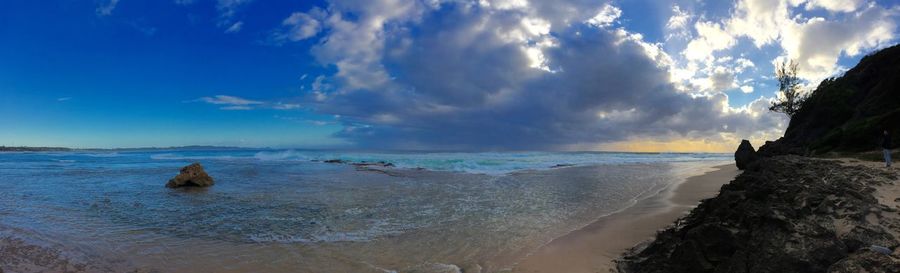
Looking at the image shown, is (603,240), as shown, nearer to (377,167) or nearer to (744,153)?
(744,153)

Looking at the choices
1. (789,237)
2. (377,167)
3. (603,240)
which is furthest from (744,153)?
(789,237)

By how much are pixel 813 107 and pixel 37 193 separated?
42.3m

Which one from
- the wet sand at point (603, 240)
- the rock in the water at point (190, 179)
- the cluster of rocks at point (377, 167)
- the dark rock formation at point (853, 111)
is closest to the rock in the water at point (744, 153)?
the dark rock formation at point (853, 111)

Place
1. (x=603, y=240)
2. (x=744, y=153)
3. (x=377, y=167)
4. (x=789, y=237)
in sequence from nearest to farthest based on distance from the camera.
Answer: (x=789, y=237), (x=603, y=240), (x=744, y=153), (x=377, y=167)

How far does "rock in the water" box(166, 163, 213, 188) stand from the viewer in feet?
61.1

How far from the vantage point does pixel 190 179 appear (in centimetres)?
1883

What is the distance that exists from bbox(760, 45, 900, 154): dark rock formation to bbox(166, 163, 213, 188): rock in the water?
28.8m

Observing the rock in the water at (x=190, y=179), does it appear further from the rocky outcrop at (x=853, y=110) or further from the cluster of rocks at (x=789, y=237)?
the rocky outcrop at (x=853, y=110)

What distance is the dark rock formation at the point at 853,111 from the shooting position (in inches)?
738

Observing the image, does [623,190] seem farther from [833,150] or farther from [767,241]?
[767,241]

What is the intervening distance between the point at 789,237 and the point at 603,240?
4.09m

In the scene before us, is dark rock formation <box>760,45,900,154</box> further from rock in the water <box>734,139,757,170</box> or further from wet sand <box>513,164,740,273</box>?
wet sand <box>513,164,740,273</box>

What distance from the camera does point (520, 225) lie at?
32.2 ft

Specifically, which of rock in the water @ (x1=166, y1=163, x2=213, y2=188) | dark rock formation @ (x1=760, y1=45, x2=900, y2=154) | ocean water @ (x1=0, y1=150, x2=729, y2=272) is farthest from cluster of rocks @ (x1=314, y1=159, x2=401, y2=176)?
dark rock formation @ (x1=760, y1=45, x2=900, y2=154)
